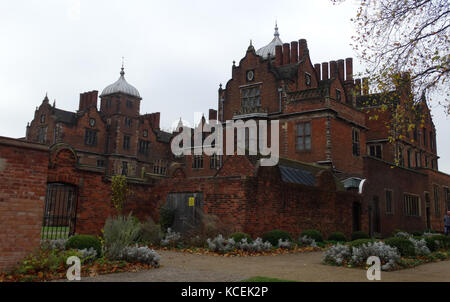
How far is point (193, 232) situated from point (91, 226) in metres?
4.22

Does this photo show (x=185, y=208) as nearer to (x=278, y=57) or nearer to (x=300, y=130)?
(x=300, y=130)

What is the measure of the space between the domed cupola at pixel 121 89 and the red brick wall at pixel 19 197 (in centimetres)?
4980

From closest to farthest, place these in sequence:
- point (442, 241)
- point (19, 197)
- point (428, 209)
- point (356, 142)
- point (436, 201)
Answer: point (19, 197) < point (442, 241) < point (356, 142) < point (428, 209) < point (436, 201)

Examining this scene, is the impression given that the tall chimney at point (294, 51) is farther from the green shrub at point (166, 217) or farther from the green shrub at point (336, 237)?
the green shrub at point (166, 217)

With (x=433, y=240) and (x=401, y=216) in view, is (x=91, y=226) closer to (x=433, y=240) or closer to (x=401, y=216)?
(x=433, y=240)

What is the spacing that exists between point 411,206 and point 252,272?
85.8ft

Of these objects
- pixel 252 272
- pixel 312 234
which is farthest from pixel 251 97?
pixel 252 272

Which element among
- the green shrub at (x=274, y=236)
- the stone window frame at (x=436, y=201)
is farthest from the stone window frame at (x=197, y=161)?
the green shrub at (x=274, y=236)

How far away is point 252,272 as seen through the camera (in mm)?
9953

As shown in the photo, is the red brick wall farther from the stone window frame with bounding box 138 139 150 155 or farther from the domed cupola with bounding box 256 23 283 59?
the stone window frame with bounding box 138 139 150 155

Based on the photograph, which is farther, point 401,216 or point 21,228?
point 401,216

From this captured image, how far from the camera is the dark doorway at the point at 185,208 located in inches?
719
